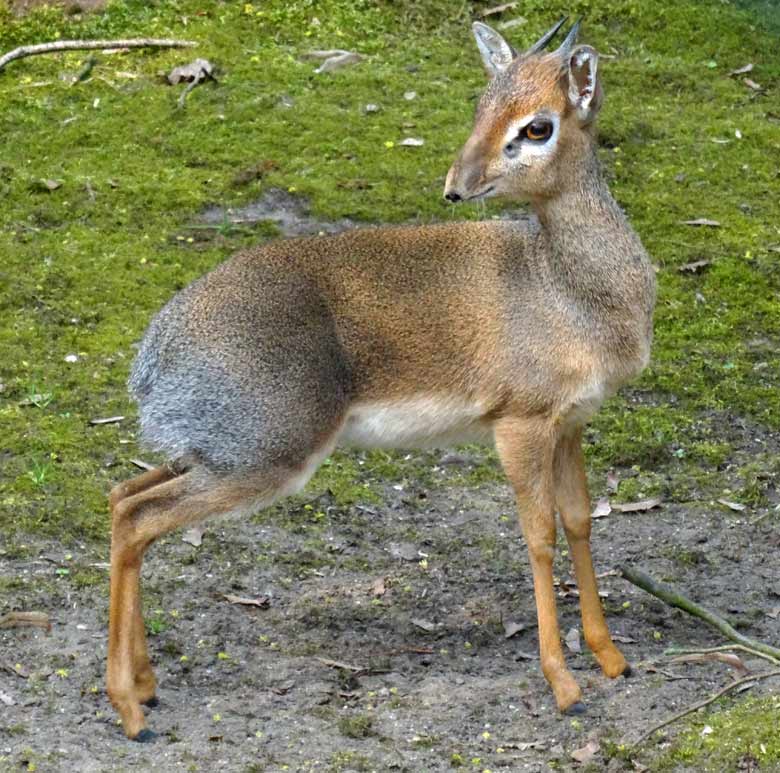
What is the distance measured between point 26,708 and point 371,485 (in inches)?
101

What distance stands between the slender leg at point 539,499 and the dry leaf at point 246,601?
1263 mm

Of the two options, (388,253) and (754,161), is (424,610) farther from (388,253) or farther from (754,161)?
(754,161)

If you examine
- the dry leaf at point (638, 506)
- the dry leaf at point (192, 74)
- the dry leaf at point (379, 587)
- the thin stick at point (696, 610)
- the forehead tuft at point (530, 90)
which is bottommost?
the dry leaf at point (638, 506)

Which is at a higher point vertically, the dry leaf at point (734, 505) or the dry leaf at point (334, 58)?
the dry leaf at point (334, 58)

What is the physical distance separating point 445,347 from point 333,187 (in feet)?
13.3

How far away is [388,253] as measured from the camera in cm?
635

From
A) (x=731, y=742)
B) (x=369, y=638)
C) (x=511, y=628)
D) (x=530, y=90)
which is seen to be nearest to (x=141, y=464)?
(x=369, y=638)

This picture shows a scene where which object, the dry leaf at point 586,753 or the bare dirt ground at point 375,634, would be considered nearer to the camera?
the dry leaf at point 586,753

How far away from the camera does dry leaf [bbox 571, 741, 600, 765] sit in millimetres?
5422

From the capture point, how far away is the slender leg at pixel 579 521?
249 inches

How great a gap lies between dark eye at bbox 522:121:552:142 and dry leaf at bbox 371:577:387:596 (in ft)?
7.03

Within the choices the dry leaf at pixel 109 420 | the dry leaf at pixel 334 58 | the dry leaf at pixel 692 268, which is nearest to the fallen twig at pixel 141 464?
the dry leaf at pixel 109 420

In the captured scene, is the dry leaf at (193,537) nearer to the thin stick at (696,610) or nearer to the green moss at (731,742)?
the thin stick at (696,610)

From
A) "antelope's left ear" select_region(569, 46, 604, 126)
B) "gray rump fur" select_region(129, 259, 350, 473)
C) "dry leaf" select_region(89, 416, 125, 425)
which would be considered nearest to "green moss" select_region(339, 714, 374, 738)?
"gray rump fur" select_region(129, 259, 350, 473)
